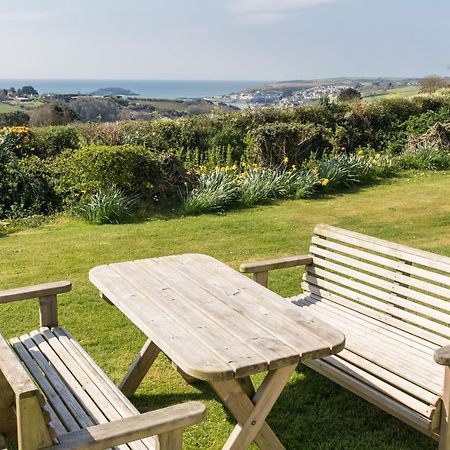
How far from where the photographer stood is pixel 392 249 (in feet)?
14.1

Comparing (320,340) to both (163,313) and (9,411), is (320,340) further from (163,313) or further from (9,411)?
→ (9,411)

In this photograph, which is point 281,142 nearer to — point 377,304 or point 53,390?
point 377,304

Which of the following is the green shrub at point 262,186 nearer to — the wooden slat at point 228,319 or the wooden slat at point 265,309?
the wooden slat at point 265,309

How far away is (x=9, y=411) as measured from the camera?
7.97 feet

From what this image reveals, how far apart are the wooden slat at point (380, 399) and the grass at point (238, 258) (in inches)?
15.7

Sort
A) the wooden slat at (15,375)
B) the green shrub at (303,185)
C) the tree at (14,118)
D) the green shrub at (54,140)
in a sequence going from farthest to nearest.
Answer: the tree at (14,118) < the green shrub at (54,140) < the green shrub at (303,185) < the wooden slat at (15,375)

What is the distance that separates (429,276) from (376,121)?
1392 cm

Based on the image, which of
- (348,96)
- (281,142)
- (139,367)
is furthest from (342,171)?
(348,96)

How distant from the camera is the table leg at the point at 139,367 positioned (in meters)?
4.05

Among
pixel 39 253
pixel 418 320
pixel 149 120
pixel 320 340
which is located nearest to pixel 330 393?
pixel 418 320

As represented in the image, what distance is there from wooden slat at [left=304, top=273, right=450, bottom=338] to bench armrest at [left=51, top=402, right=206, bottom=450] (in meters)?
2.01

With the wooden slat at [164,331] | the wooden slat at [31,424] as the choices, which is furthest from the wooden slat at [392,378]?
the wooden slat at [31,424]

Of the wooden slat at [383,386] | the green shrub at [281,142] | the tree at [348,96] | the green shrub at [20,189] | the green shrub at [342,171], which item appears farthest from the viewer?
the tree at [348,96]

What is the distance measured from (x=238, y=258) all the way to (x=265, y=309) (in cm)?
397
